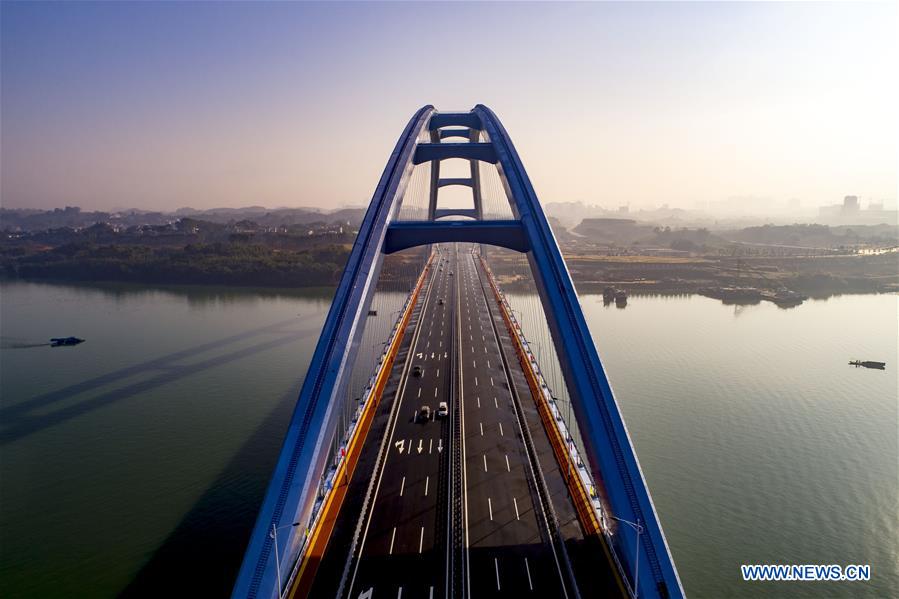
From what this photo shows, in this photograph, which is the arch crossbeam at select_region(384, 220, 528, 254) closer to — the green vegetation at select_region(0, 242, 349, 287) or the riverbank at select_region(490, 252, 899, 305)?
the riverbank at select_region(490, 252, 899, 305)

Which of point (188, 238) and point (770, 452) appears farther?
point (188, 238)

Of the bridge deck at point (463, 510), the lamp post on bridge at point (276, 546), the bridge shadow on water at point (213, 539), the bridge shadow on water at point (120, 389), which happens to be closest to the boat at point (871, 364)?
the bridge deck at point (463, 510)

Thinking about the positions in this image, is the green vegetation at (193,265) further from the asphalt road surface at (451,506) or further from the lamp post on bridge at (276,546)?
the lamp post on bridge at (276,546)

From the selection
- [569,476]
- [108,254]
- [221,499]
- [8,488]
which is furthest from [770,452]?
[108,254]

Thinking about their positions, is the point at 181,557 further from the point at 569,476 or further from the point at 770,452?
the point at 770,452

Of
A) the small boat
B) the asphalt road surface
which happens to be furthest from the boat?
the small boat

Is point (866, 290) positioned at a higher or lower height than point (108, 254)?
lower
